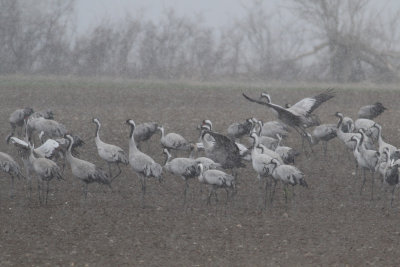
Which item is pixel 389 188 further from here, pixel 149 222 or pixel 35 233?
pixel 35 233

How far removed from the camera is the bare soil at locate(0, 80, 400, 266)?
319 inches

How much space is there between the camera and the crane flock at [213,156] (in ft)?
35.3

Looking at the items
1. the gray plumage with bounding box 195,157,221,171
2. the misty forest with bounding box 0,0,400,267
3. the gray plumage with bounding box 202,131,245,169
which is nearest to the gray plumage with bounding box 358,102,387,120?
the misty forest with bounding box 0,0,400,267

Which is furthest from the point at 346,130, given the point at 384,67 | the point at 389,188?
the point at 384,67

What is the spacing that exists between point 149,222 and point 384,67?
65.8 feet

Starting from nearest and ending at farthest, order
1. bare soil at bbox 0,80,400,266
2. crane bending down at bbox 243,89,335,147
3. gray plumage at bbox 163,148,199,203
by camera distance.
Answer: bare soil at bbox 0,80,400,266 → gray plumage at bbox 163,148,199,203 → crane bending down at bbox 243,89,335,147

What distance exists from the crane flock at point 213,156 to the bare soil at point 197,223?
0.78 feet

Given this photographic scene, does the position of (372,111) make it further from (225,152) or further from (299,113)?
(225,152)

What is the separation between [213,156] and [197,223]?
105 inches

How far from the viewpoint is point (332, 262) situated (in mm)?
7891

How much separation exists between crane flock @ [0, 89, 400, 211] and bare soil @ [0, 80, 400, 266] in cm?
24

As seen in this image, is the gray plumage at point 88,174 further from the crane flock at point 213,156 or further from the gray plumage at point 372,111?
the gray plumage at point 372,111

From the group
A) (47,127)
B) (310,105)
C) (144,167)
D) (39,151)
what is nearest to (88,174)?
(144,167)

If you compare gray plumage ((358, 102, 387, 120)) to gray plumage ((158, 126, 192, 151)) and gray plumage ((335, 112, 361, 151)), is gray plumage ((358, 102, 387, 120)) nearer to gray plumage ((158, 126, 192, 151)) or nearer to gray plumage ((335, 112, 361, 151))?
gray plumage ((335, 112, 361, 151))
